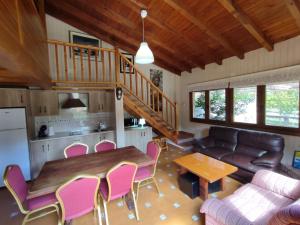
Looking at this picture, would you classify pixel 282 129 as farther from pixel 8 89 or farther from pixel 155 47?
pixel 8 89

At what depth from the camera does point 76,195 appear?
1662mm

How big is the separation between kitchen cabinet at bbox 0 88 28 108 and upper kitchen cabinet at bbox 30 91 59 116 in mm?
278

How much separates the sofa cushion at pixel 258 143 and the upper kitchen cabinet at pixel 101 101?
3315mm

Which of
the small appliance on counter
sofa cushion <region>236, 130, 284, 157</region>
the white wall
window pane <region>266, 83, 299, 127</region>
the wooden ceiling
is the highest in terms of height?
the wooden ceiling

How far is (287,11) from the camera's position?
2648mm

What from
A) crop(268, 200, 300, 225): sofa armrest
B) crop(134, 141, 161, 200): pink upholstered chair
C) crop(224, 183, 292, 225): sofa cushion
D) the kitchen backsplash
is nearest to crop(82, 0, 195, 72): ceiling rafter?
the kitchen backsplash

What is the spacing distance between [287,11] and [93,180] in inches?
155

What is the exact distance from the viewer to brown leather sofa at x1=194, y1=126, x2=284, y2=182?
2.93 metres

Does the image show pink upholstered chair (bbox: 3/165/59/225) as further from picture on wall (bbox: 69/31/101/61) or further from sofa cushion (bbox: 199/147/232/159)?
picture on wall (bbox: 69/31/101/61)

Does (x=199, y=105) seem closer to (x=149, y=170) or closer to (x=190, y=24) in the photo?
(x=190, y=24)

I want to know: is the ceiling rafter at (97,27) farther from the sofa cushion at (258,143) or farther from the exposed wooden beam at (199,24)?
the sofa cushion at (258,143)

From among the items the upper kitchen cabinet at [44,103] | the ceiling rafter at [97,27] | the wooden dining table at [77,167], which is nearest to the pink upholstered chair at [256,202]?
the wooden dining table at [77,167]

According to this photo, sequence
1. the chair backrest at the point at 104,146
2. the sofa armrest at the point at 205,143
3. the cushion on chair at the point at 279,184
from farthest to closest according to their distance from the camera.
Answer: the sofa armrest at the point at 205,143, the chair backrest at the point at 104,146, the cushion on chair at the point at 279,184

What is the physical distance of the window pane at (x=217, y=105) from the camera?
4801 millimetres
